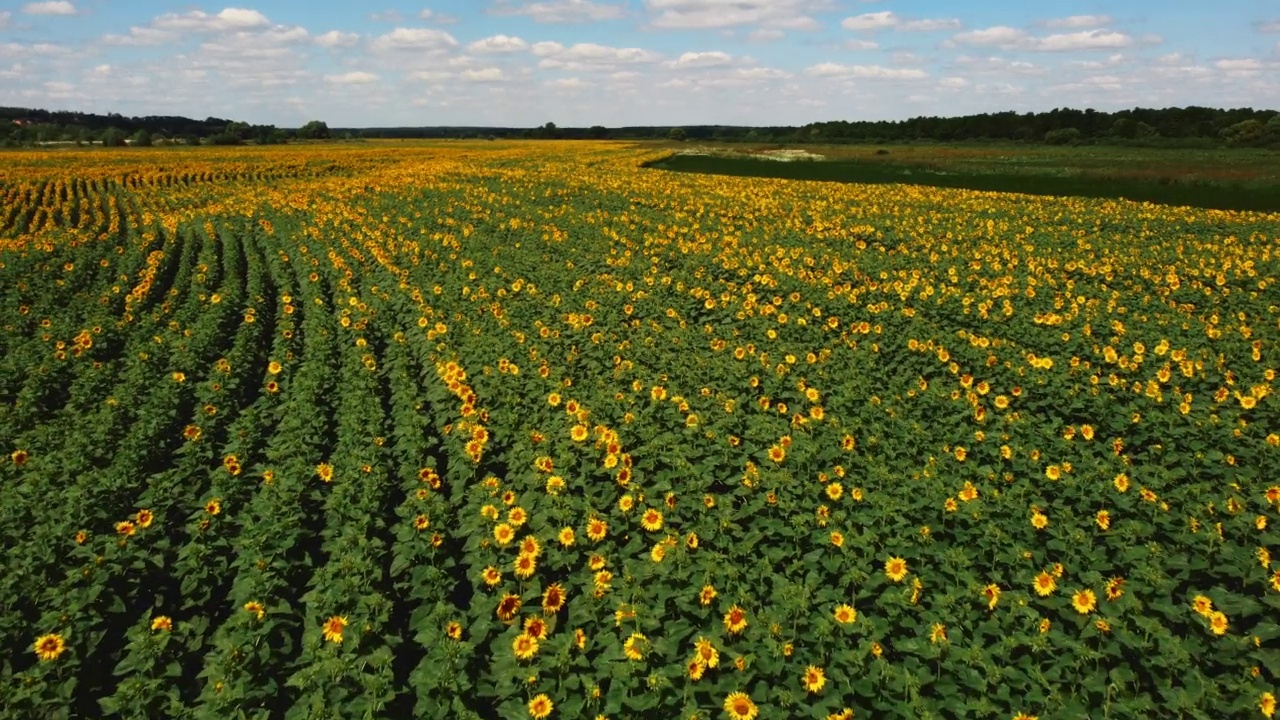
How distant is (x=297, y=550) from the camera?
5.93 m

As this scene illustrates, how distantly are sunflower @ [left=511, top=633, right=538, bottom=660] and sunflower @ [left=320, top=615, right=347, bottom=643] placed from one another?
1069mm

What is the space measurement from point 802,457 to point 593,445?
192cm

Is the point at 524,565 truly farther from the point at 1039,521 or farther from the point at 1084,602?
the point at 1039,521

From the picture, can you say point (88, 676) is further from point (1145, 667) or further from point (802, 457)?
point (1145, 667)

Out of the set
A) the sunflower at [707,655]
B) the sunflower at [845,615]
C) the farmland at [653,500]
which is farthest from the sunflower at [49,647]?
the sunflower at [845,615]

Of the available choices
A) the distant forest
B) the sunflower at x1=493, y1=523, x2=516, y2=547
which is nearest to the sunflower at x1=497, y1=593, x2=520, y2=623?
the sunflower at x1=493, y1=523, x2=516, y2=547

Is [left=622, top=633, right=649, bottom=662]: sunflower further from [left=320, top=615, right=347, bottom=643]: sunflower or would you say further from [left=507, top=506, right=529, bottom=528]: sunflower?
[left=320, top=615, right=347, bottom=643]: sunflower

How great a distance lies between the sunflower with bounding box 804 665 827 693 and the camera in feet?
12.6

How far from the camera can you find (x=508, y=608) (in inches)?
184

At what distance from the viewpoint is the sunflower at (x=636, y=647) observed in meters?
3.99

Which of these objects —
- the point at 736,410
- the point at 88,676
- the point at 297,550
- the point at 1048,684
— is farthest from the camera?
the point at 736,410

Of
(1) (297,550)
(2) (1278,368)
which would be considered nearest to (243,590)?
(1) (297,550)

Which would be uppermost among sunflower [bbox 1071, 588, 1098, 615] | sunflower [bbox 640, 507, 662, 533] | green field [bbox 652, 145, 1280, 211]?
green field [bbox 652, 145, 1280, 211]

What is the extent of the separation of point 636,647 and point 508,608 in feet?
3.50
